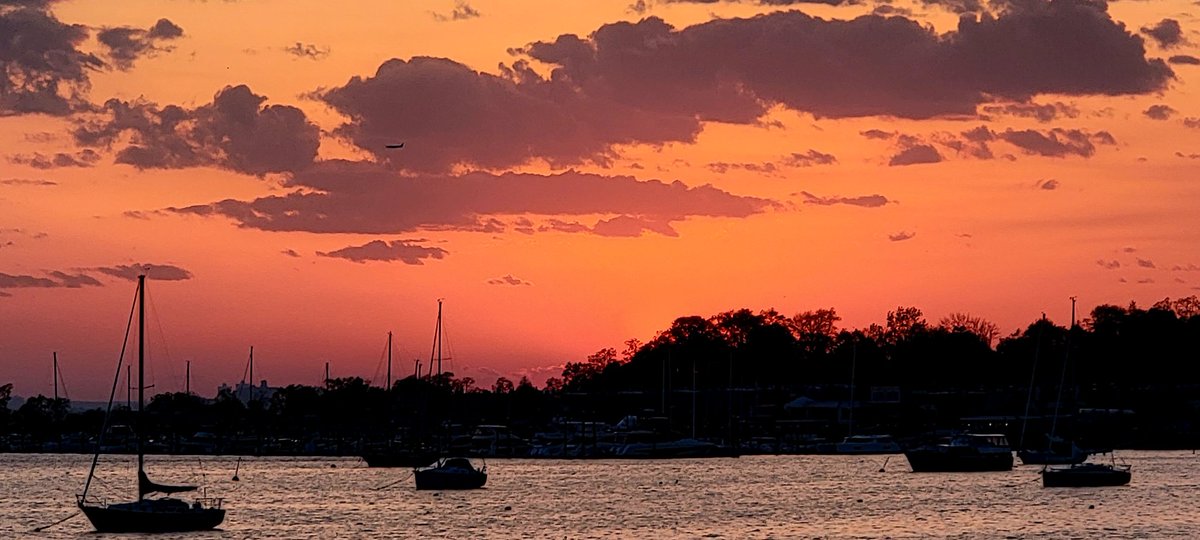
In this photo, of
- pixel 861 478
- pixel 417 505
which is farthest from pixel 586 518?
pixel 861 478

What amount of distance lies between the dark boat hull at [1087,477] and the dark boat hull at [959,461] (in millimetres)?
20058

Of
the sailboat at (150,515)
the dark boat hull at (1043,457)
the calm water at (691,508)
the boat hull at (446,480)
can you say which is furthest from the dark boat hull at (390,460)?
the sailboat at (150,515)

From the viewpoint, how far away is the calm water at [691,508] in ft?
377

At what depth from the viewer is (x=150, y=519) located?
9662 cm

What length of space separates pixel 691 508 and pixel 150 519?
52.6 meters

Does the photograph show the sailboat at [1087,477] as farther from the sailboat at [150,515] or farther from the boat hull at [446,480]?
the sailboat at [150,515]

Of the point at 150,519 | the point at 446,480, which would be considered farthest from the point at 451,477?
the point at 150,519

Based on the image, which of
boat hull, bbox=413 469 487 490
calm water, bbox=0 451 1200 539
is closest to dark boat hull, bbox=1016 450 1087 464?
calm water, bbox=0 451 1200 539

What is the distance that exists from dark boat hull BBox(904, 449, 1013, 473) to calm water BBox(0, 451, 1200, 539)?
1434 mm

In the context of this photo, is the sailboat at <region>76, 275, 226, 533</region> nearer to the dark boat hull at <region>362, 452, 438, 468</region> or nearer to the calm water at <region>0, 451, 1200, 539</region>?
the calm water at <region>0, 451, 1200, 539</region>

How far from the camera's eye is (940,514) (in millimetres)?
127375

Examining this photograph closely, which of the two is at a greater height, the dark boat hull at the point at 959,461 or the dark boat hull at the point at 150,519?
the dark boat hull at the point at 959,461

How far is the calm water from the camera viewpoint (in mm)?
114875

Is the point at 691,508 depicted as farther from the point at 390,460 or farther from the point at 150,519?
the point at 390,460
